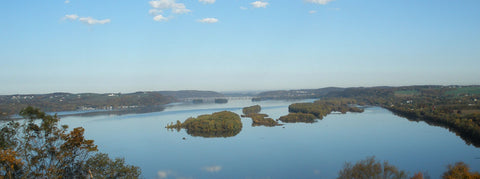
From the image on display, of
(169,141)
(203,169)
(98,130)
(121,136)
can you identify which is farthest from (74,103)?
(203,169)

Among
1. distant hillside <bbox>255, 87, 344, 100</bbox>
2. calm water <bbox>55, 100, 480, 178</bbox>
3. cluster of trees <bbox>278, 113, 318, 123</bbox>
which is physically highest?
distant hillside <bbox>255, 87, 344, 100</bbox>

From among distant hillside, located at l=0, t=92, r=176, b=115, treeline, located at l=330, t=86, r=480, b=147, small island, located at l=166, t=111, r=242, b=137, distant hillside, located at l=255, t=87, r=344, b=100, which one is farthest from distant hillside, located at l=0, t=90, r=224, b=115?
treeline, located at l=330, t=86, r=480, b=147

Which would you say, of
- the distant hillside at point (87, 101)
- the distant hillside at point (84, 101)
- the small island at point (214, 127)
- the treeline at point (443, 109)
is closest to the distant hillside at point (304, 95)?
the treeline at point (443, 109)

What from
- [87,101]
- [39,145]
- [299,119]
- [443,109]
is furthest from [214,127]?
[87,101]

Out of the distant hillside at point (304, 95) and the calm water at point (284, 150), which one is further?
the distant hillside at point (304, 95)

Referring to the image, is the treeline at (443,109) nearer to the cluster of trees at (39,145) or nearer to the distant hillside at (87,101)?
the cluster of trees at (39,145)

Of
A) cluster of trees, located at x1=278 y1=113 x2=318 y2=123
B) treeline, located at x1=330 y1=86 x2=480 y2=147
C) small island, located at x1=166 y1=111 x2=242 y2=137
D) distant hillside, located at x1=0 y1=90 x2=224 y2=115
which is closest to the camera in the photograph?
treeline, located at x1=330 y1=86 x2=480 y2=147

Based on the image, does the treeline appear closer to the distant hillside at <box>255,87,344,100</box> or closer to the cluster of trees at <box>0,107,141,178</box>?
the distant hillside at <box>255,87,344,100</box>

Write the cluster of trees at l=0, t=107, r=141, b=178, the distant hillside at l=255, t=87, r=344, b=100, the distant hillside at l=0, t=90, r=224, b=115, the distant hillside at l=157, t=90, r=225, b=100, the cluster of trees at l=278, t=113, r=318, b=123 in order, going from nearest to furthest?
1. the cluster of trees at l=0, t=107, r=141, b=178
2. the cluster of trees at l=278, t=113, r=318, b=123
3. the distant hillside at l=0, t=90, r=224, b=115
4. the distant hillside at l=255, t=87, r=344, b=100
5. the distant hillside at l=157, t=90, r=225, b=100

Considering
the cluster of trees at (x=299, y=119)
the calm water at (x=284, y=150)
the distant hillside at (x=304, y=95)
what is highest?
the distant hillside at (x=304, y=95)
